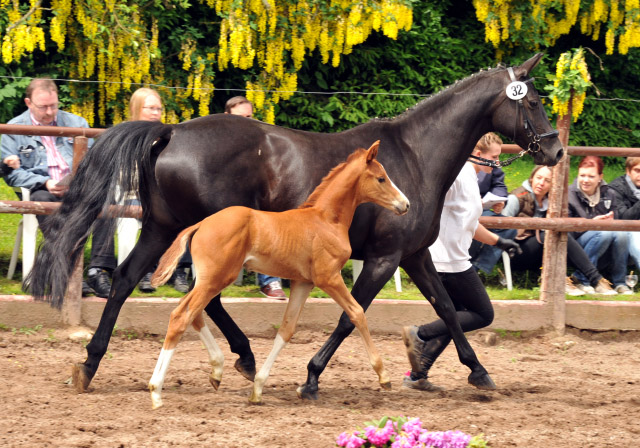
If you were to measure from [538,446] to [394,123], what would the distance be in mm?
2254

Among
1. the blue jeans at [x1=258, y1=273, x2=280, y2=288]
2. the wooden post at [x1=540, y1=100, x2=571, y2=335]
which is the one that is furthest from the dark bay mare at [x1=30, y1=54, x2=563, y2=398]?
the wooden post at [x1=540, y1=100, x2=571, y2=335]

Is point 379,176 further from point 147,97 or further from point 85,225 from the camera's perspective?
point 147,97

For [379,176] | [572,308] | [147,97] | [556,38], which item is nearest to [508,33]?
[556,38]

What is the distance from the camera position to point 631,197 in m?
8.17

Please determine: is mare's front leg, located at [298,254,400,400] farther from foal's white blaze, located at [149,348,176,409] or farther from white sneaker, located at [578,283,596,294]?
white sneaker, located at [578,283,596,294]

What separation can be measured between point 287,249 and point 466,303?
1.52 m

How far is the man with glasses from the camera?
7.07 metres

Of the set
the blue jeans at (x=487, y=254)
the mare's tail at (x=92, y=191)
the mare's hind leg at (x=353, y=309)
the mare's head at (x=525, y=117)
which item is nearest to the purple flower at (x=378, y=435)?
the mare's hind leg at (x=353, y=309)

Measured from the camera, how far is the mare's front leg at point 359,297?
17.8 ft

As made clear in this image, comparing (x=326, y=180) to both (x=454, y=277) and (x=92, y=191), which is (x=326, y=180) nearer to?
(x=454, y=277)

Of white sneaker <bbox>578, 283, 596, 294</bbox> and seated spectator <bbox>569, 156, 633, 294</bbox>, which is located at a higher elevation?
seated spectator <bbox>569, 156, 633, 294</bbox>

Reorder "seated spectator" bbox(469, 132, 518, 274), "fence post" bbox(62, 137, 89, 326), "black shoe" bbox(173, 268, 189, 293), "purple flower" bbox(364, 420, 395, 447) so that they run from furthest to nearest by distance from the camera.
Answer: "seated spectator" bbox(469, 132, 518, 274), "black shoe" bbox(173, 268, 189, 293), "fence post" bbox(62, 137, 89, 326), "purple flower" bbox(364, 420, 395, 447)

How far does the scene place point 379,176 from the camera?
17.1 ft

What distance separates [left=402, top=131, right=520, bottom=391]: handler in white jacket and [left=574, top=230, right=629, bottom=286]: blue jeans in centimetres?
246
